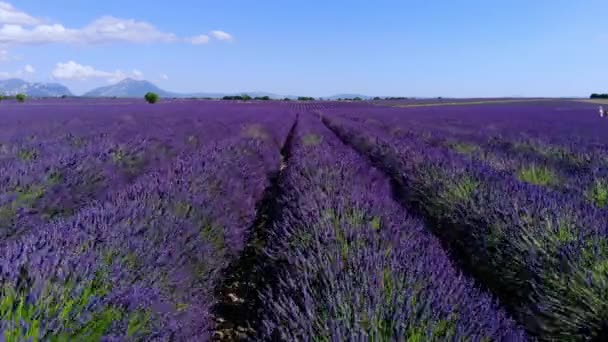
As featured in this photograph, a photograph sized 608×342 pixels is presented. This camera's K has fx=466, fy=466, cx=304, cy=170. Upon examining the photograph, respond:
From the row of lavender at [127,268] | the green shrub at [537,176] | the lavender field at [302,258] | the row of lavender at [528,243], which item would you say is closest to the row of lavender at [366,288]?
the lavender field at [302,258]

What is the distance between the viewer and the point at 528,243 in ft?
9.66

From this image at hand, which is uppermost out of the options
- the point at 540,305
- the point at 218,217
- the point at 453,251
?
the point at 218,217

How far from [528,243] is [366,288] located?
1653 millimetres

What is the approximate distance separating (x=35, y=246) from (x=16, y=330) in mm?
901

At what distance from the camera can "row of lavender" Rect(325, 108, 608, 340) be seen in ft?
7.81

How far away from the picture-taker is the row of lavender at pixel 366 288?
5.15ft

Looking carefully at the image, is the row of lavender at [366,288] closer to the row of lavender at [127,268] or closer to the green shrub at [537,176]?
the row of lavender at [127,268]

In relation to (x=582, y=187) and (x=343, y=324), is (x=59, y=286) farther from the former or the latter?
(x=582, y=187)

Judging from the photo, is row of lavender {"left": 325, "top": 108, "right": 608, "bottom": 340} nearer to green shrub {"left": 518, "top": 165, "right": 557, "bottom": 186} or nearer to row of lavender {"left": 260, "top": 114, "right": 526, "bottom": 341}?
row of lavender {"left": 260, "top": 114, "right": 526, "bottom": 341}

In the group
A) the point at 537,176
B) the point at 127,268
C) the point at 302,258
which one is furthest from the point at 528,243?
the point at 537,176

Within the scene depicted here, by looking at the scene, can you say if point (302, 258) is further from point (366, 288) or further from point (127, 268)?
point (127, 268)

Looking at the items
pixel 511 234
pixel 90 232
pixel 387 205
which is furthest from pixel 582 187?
pixel 90 232

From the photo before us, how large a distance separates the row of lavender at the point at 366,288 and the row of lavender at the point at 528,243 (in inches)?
23.8

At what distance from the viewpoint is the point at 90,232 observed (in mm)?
2391
